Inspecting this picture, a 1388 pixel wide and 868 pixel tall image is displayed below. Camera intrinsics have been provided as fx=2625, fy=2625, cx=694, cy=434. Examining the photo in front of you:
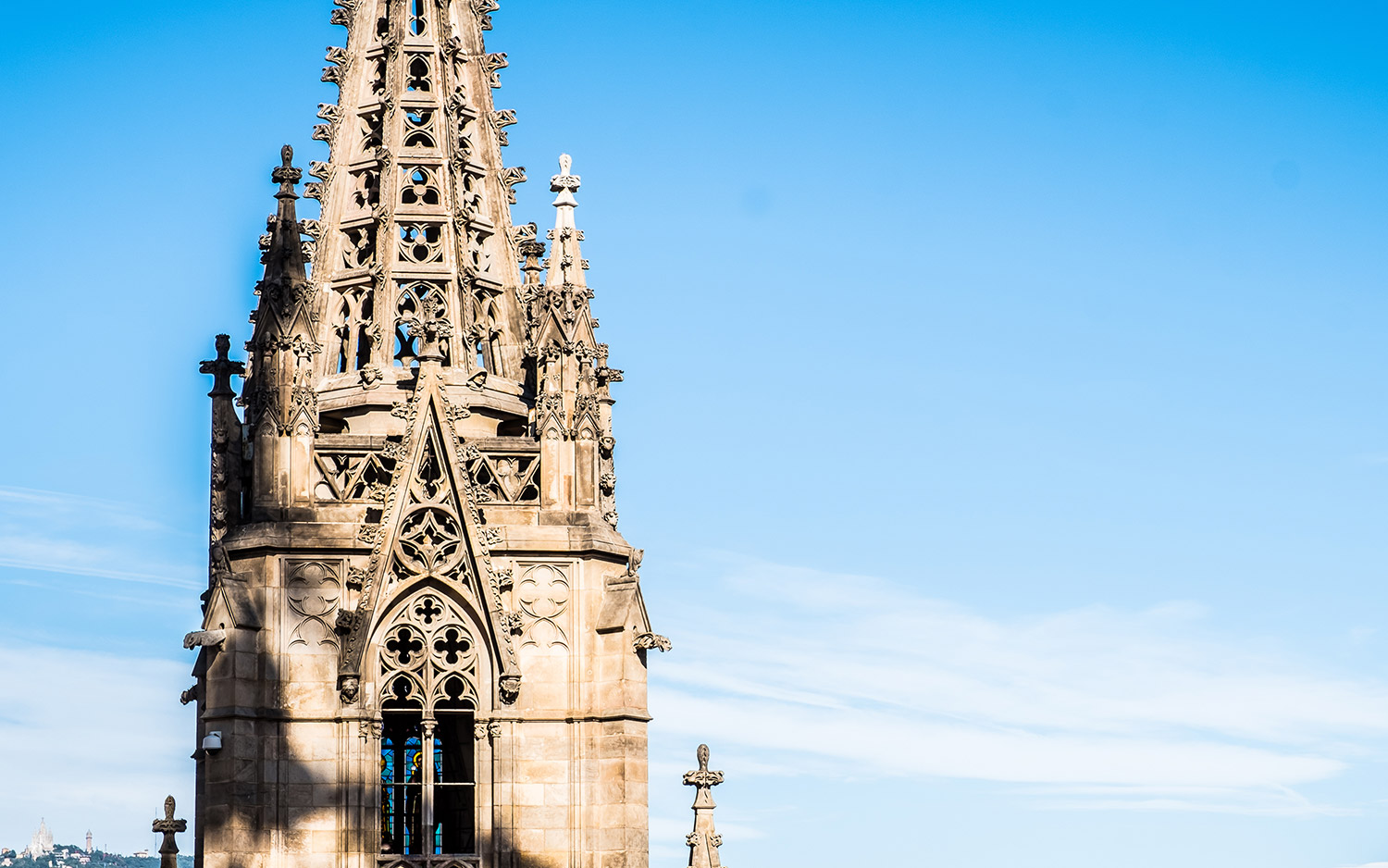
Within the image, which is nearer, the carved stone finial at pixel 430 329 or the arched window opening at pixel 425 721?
the arched window opening at pixel 425 721

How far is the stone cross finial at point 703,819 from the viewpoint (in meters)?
44.0

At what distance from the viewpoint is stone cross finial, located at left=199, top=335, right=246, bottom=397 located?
45250 millimetres

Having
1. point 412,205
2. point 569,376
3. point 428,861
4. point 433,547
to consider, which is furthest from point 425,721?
point 412,205

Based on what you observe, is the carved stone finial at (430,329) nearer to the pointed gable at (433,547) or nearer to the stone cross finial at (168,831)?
the pointed gable at (433,547)

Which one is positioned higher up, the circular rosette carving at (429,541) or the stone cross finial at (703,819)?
the circular rosette carving at (429,541)

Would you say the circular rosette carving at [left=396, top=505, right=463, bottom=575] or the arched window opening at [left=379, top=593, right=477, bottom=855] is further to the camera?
the circular rosette carving at [left=396, top=505, right=463, bottom=575]

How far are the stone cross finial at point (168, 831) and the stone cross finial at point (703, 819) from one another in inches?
331

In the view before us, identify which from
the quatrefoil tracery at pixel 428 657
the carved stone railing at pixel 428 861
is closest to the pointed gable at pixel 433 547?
the quatrefoil tracery at pixel 428 657

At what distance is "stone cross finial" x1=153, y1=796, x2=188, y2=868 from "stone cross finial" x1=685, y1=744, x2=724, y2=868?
8411 millimetres

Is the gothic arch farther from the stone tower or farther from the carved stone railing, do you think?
the carved stone railing

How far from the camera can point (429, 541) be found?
43.5 m

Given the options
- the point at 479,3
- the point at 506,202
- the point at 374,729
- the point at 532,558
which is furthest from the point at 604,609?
the point at 479,3

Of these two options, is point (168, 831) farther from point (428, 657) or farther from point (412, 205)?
point (412, 205)

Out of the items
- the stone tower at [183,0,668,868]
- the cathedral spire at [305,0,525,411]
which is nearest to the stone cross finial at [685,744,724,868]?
the stone tower at [183,0,668,868]
